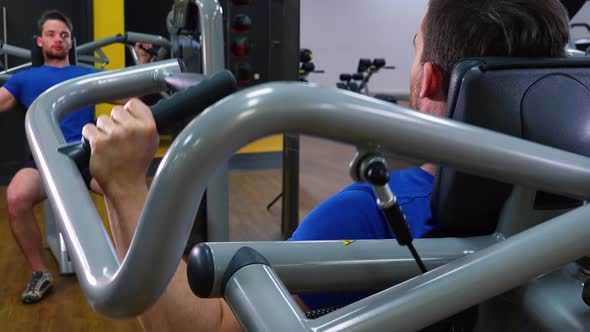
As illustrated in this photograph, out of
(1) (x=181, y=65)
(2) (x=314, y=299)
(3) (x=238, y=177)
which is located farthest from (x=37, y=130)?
(3) (x=238, y=177)

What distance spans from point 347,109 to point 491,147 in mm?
153

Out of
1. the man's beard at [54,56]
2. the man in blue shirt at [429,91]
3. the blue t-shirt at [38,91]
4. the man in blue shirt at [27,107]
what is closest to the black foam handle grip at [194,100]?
the man in blue shirt at [429,91]

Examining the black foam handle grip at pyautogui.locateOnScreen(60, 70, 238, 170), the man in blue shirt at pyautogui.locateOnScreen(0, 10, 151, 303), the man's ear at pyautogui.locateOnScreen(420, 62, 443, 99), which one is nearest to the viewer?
the black foam handle grip at pyautogui.locateOnScreen(60, 70, 238, 170)

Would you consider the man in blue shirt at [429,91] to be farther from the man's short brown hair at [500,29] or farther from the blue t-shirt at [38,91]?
the blue t-shirt at [38,91]

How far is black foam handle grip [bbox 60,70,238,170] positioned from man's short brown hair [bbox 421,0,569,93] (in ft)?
1.25

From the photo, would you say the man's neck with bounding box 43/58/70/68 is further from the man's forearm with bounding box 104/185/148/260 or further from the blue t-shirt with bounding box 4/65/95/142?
the man's forearm with bounding box 104/185/148/260

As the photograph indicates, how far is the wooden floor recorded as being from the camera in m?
2.55

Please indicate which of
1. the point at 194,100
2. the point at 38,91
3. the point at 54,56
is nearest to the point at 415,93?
the point at 194,100

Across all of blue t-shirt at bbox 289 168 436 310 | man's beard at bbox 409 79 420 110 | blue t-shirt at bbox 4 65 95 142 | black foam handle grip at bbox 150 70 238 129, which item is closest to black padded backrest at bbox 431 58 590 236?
blue t-shirt at bbox 289 168 436 310

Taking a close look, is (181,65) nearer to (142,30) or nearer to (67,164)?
(67,164)

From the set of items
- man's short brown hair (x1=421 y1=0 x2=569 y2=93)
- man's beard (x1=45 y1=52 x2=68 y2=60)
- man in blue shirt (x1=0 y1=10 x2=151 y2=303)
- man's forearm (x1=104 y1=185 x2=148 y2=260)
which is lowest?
man in blue shirt (x1=0 y1=10 x2=151 y2=303)

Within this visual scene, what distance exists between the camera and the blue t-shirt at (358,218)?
871mm

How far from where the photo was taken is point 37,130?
91 centimetres

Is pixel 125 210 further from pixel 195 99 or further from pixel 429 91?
pixel 429 91
